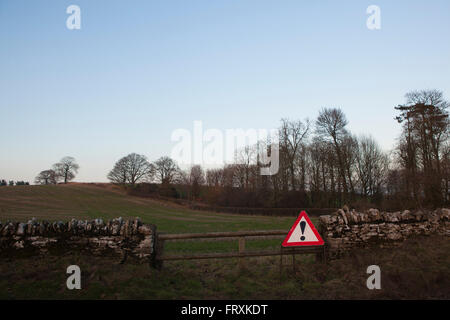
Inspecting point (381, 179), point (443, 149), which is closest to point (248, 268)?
point (443, 149)

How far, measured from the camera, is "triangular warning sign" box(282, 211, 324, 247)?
674cm

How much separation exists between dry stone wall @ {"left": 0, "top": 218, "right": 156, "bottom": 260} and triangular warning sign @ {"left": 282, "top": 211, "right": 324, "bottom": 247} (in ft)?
10.9

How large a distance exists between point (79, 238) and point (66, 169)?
87346 mm

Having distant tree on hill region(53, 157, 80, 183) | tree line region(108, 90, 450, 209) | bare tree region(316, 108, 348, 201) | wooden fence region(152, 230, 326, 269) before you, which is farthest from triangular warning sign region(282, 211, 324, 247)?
distant tree on hill region(53, 157, 80, 183)

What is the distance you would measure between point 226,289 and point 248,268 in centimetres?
151

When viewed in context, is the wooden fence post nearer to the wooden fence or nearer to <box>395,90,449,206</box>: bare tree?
the wooden fence

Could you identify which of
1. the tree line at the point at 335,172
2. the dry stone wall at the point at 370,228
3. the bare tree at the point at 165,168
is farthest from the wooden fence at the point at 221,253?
the bare tree at the point at 165,168

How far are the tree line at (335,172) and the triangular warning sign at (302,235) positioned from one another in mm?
14725

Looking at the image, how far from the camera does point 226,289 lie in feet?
19.6

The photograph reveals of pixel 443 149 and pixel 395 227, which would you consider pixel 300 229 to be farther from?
pixel 443 149

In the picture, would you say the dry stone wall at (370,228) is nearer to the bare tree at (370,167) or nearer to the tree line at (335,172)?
the tree line at (335,172)

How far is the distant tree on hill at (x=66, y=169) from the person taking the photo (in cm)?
8169

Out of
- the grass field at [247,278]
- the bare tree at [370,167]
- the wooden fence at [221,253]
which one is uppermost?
the bare tree at [370,167]

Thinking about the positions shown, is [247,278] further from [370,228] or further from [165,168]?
[165,168]
